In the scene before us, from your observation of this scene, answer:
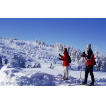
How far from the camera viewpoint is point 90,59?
14.8 ft
